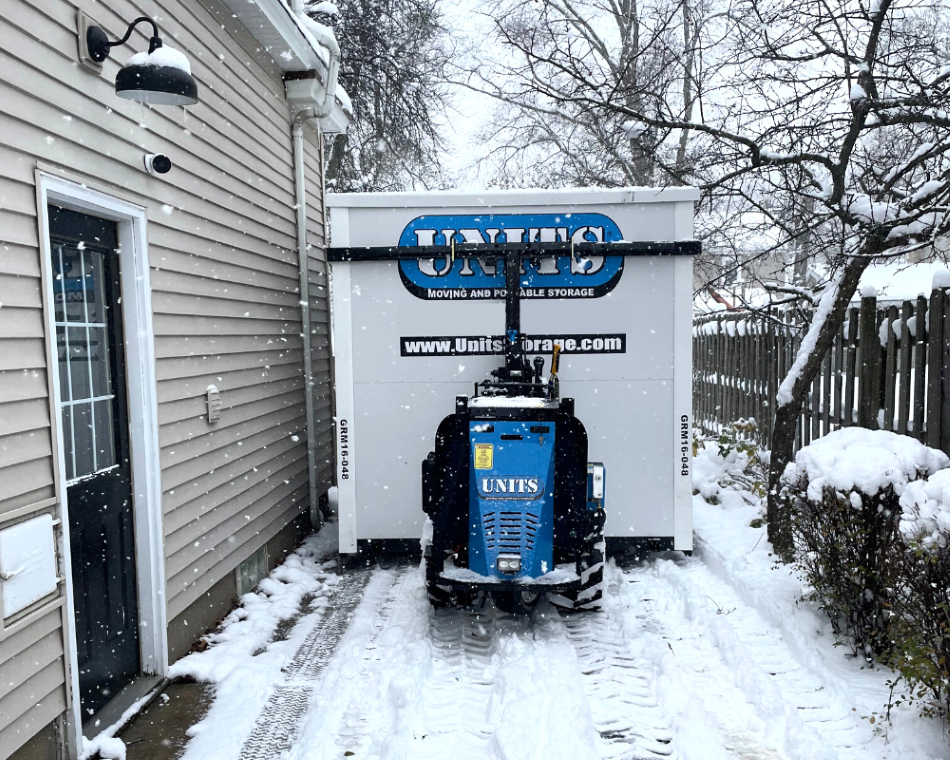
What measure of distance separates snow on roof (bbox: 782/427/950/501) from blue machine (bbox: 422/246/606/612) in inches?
54.5

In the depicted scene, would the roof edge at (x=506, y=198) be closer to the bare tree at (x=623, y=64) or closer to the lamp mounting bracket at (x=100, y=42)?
the bare tree at (x=623, y=64)

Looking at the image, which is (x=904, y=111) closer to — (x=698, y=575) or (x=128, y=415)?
(x=698, y=575)

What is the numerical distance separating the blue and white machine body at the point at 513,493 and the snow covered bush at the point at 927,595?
6.67ft

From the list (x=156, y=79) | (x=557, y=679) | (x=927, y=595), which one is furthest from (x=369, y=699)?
(x=156, y=79)

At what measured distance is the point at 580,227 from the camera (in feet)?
19.9

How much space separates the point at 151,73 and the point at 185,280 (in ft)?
5.07

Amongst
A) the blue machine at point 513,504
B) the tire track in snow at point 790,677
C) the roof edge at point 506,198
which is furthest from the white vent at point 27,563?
the roof edge at point 506,198

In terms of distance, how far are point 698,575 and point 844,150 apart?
3.28m

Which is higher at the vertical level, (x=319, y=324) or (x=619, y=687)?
(x=319, y=324)

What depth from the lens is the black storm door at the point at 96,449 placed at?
3.74 m

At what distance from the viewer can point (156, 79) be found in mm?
3650

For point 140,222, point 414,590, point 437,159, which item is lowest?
point 414,590

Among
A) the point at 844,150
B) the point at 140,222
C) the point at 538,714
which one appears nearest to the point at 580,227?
the point at 844,150

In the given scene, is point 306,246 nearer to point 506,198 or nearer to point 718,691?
point 506,198
